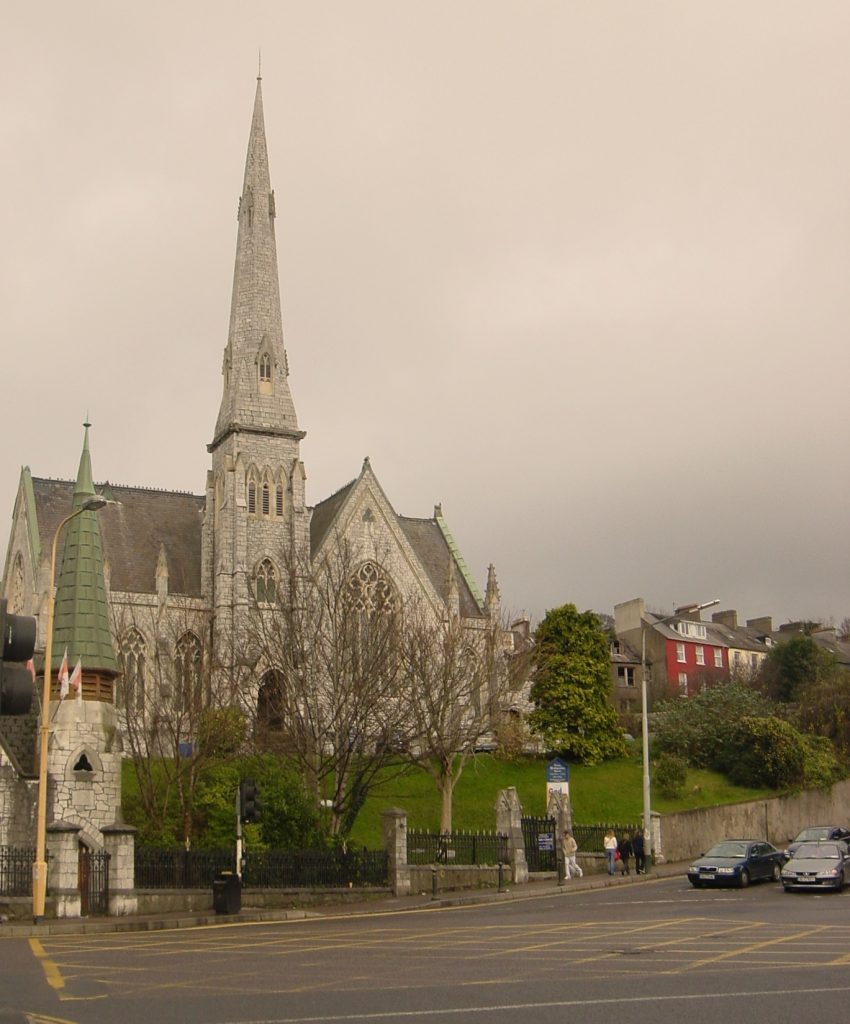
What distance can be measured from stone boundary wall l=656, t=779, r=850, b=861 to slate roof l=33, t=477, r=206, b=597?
1105 inches

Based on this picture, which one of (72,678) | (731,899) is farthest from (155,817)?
(731,899)

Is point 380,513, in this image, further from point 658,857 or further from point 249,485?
point 658,857

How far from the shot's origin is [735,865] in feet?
104

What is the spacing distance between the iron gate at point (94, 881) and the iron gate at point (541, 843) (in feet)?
46.3

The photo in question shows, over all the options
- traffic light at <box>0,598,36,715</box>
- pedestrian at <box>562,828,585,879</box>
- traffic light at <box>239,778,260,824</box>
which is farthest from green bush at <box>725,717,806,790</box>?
traffic light at <box>0,598,36,715</box>

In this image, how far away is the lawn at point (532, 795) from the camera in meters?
45.7

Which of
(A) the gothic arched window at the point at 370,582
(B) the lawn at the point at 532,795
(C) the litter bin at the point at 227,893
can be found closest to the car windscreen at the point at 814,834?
(B) the lawn at the point at 532,795

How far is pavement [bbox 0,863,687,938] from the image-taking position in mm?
24031

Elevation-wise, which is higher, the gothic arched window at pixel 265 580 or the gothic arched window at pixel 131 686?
the gothic arched window at pixel 265 580

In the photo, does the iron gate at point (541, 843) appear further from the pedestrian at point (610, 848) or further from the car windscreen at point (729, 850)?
the car windscreen at point (729, 850)

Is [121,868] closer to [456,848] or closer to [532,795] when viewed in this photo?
[456,848]

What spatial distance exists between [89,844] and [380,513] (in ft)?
129

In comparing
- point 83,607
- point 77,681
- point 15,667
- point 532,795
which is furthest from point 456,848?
point 15,667

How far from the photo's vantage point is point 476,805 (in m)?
47.7
